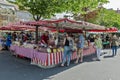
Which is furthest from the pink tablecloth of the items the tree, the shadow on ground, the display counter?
the tree

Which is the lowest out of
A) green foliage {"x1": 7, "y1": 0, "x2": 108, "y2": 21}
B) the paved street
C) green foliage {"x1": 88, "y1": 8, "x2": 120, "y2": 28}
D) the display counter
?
the paved street

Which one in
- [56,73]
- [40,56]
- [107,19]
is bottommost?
[56,73]

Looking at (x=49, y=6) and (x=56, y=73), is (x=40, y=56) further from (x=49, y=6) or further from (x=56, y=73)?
(x=49, y=6)

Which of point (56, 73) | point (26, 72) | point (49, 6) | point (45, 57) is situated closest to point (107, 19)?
point (49, 6)

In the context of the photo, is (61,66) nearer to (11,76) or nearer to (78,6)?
(11,76)

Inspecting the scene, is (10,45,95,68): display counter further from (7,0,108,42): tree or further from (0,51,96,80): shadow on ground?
(7,0,108,42): tree

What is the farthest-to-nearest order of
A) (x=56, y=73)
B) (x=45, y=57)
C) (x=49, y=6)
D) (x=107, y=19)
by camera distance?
(x=107, y=19) → (x=49, y=6) → (x=45, y=57) → (x=56, y=73)

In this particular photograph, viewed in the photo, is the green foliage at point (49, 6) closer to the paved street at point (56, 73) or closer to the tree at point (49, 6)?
the tree at point (49, 6)

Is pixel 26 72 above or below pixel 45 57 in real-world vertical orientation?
below

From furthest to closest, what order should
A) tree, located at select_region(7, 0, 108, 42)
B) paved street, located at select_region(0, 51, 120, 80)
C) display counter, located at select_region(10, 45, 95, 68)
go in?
tree, located at select_region(7, 0, 108, 42) < display counter, located at select_region(10, 45, 95, 68) < paved street, located at select_region(0, 51, 120, 80)

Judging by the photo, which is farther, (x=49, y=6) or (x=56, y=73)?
(x=49, y=6)

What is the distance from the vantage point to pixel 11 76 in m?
10.1

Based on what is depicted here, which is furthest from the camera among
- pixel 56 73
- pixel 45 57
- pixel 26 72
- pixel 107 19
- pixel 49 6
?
pixel 107 19

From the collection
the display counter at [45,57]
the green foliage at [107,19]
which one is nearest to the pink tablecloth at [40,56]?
the display counter at [45,57]
